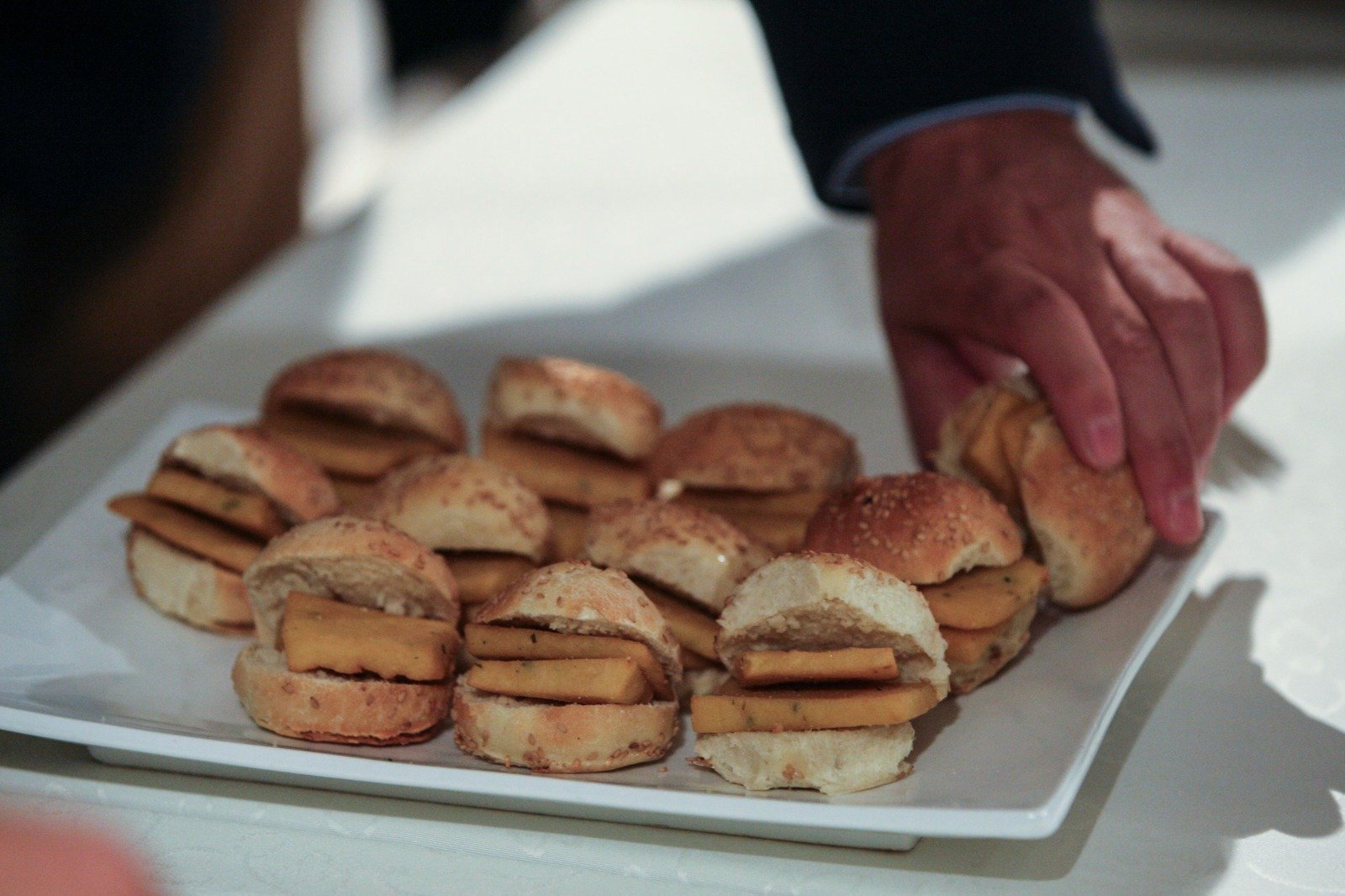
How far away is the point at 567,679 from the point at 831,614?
29 centimetres

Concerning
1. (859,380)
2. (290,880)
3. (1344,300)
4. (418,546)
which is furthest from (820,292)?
(290,880)

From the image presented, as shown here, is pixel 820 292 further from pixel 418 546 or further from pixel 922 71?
pixel 418 546

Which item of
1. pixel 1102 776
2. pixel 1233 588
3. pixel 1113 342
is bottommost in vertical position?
pixel 1233 588

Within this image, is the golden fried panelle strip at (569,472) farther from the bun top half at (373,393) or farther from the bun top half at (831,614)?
the bun top half at (831,614)

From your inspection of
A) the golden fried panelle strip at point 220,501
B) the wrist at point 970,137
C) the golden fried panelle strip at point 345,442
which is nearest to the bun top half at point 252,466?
the golden fried panelle strip at point 220,501

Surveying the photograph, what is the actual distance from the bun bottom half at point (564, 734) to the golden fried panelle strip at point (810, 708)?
64 mm

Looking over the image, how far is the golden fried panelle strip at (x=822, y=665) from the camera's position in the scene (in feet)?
4.94

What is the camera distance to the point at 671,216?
3.61 metres

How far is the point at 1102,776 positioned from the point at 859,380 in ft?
4.01

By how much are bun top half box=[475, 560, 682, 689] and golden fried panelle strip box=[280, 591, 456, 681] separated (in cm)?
8

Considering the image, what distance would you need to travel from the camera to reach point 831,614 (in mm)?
1540

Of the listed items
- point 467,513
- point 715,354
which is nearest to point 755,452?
point 467,513

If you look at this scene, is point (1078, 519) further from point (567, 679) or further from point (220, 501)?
point (220, 501)

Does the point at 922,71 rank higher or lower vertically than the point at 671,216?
higher
